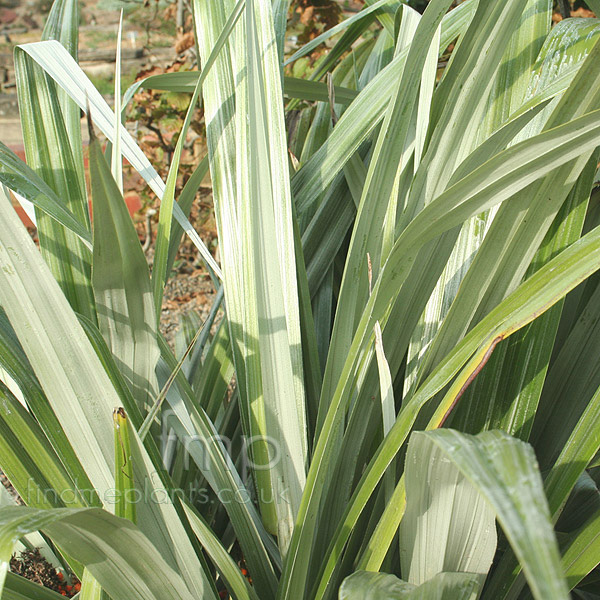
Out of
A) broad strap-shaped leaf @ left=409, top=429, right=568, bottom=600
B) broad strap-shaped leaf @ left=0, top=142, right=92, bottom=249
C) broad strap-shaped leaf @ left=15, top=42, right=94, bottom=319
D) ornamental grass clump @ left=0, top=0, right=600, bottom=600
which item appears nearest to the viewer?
broad strap-shaped leaf @ left=409, top=429, right=568, bottom=600

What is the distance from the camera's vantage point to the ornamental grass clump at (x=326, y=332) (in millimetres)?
487

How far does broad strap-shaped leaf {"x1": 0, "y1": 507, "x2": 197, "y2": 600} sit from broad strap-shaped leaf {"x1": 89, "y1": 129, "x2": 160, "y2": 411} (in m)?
0.18

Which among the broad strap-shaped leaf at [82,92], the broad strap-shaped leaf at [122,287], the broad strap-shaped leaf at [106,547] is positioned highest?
the broad strap-shaped leaf at [82,92]

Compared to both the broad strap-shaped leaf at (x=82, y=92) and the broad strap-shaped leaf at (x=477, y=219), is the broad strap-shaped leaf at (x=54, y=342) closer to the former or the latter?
the broad strap-shaped leaf at (x=82, y=92)

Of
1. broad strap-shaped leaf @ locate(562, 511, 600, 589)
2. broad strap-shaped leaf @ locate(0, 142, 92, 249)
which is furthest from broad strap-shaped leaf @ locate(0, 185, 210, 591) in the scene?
broad strap-shaped leaf @ locate(562, 511, 600, 589)

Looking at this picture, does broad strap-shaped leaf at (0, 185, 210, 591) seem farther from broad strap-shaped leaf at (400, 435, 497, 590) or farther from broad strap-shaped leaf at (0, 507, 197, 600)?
broad strap-shaped leaf at (400, 435, 497, 590)

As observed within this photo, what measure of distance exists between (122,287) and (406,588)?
34cm

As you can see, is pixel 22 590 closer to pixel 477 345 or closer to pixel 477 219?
pixel 477 345

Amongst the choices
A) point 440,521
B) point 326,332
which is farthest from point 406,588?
point 326,332

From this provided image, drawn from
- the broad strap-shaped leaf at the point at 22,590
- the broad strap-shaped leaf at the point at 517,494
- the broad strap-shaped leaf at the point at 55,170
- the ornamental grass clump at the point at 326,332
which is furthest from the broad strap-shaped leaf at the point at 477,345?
the broad strap-shaped leaf at the point at 55,170

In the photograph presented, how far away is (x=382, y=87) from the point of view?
2.58 feet

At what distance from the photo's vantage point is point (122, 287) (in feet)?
1.84

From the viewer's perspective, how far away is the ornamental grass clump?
487 millimetres

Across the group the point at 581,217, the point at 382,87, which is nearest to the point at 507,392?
the point at 581,217
